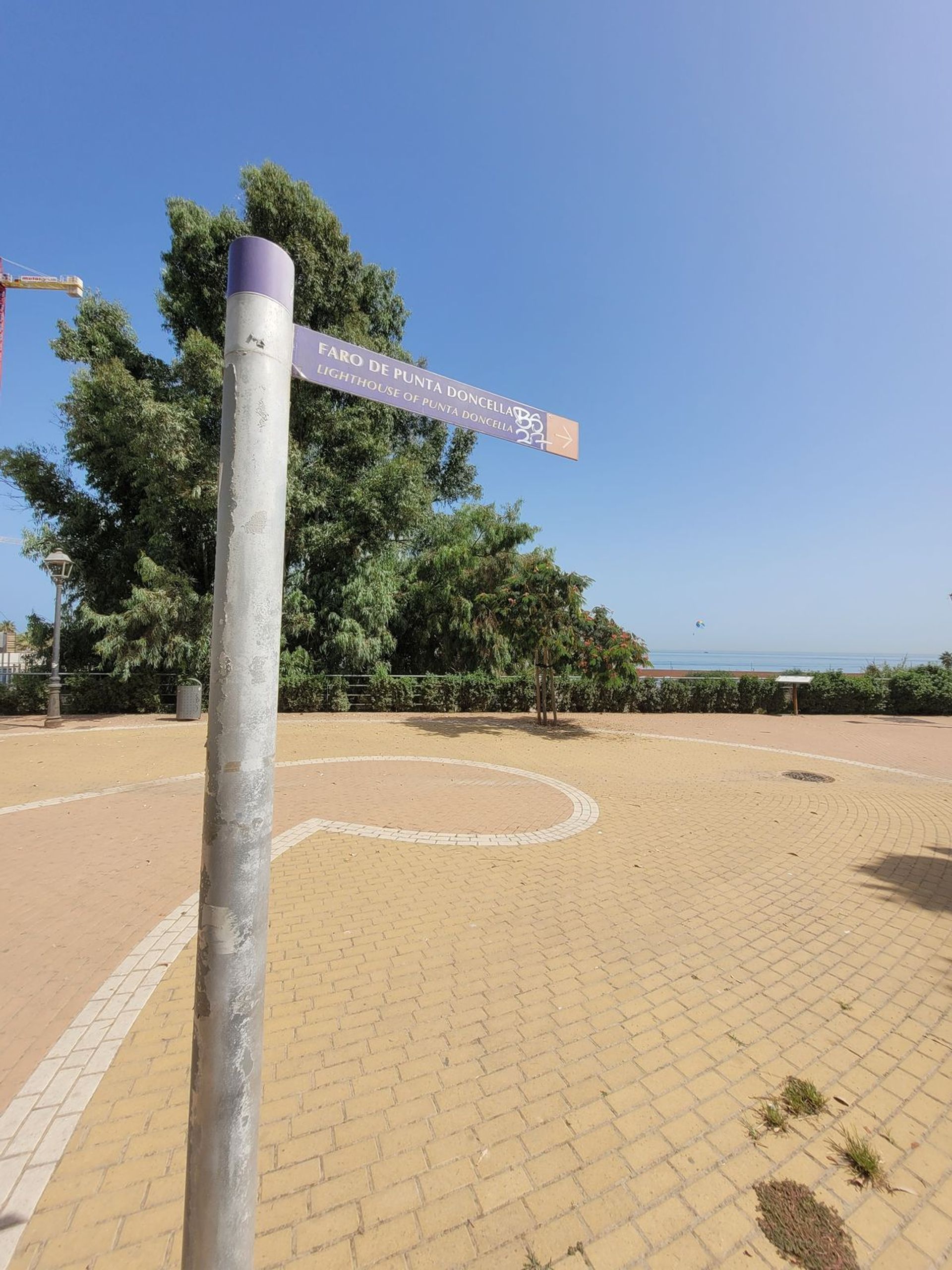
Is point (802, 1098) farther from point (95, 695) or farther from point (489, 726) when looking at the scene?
point (95, 695)

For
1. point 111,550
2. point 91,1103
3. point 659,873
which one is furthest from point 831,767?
point 111,550

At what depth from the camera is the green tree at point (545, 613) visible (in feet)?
41.7

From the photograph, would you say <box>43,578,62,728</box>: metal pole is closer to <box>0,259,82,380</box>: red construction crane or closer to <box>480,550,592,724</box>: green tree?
<box>480,550,592,724</box>: green tree

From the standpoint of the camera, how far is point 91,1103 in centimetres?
246

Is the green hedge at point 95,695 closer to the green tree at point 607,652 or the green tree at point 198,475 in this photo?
the green tree at point 198,475

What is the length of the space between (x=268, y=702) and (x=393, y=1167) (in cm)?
227

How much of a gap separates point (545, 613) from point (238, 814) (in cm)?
1186

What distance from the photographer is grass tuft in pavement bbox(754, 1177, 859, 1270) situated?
1874 millimetres

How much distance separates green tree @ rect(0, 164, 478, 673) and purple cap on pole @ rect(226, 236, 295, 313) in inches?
596

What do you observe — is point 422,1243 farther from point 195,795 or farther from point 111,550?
point 111,550

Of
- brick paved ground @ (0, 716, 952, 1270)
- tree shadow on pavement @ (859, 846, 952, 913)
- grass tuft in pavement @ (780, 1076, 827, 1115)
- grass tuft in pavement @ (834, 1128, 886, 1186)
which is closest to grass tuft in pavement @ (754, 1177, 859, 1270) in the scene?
brick paved ground @ (0, 716, 952, 1270)

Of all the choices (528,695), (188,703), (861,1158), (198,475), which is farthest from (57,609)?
(861,1158)

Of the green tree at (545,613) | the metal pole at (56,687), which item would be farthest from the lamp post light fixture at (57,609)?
the green tree at (545,613)

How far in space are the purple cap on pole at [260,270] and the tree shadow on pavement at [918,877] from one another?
614 cm
